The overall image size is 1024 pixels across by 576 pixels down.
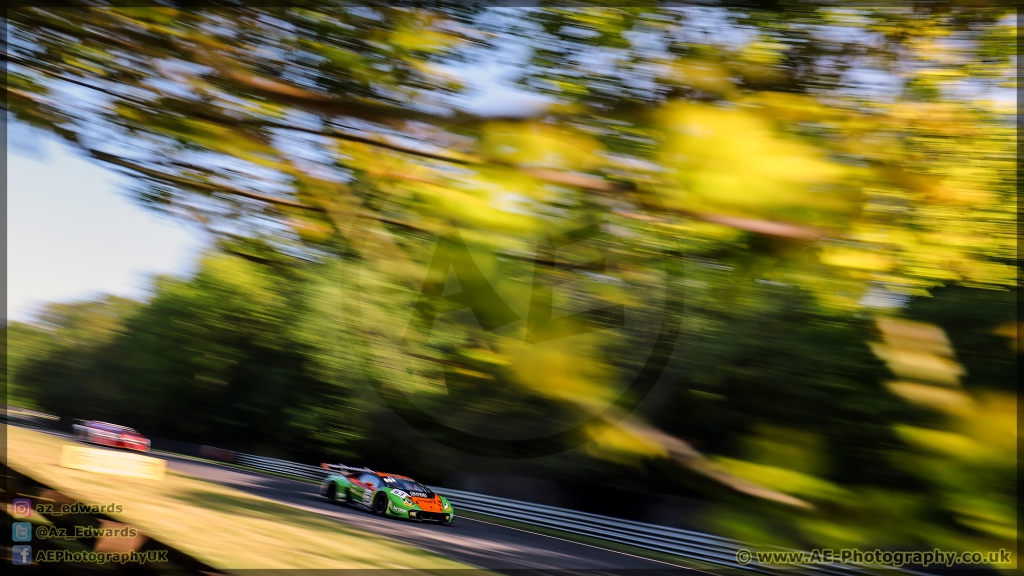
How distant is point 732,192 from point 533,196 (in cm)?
31

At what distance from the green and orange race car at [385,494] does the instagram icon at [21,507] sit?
0.87m

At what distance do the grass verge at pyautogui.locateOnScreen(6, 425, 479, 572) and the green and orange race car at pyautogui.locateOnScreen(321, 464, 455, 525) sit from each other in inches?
2.3

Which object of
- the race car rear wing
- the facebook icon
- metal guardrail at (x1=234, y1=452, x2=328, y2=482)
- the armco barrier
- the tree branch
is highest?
the tree branch

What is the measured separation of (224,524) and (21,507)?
2.44ft

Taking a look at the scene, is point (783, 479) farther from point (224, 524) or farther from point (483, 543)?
point (224, 524)

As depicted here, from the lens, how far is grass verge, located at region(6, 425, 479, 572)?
1.31 m

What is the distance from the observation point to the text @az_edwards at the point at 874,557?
0.86 m

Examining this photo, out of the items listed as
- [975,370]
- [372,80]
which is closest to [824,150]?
[975,370]

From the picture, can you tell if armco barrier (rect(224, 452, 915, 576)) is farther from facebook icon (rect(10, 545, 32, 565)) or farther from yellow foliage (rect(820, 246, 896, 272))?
facebook icon (rect(10, 545, 32, 565))

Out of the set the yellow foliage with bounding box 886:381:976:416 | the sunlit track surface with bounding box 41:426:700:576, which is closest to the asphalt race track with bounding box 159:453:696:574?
the sunlit track surface with bounding box 41:426:700:576

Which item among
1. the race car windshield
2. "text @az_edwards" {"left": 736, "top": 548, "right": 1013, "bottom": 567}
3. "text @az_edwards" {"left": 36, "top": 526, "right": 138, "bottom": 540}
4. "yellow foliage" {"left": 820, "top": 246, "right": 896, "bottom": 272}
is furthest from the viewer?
"text @az_edwards" {"left": 36, "top": 526, "right": 138, "bottom": 540}

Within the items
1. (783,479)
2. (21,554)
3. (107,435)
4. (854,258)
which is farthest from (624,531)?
(21,554)

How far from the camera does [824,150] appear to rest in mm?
1028

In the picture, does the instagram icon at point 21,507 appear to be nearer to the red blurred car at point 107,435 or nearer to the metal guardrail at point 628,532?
the red blurred car at point 107,435
